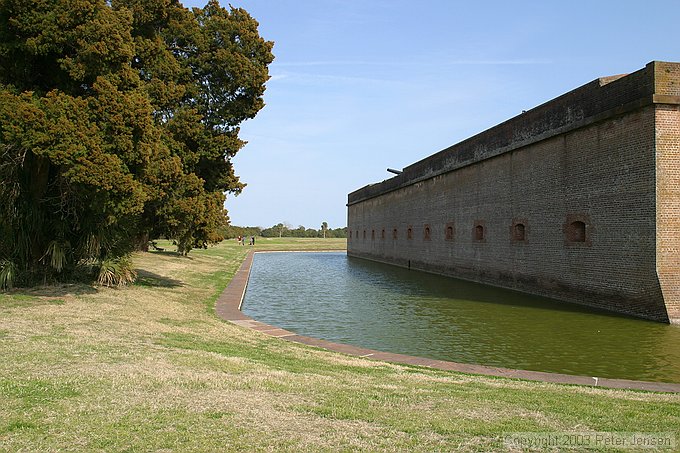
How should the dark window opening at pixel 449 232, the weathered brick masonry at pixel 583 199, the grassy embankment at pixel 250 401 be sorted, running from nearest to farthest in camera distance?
1. the grassy embankment at pixel 250 401
2. the weathered brick masonry at pixel 583 199
3. the dark window opening at pixel 449 232

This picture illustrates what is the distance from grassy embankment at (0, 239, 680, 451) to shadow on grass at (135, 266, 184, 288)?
720 cm

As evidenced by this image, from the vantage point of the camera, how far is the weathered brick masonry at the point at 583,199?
1129cm

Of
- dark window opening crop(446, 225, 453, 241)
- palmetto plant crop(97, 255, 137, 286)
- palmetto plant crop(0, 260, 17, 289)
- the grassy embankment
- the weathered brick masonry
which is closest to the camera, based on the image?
the grassy embankment

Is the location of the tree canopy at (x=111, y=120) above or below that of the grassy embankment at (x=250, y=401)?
above

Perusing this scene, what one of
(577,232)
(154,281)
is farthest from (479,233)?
(154,281)

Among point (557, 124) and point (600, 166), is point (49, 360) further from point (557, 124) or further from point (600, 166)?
point (557, 124)

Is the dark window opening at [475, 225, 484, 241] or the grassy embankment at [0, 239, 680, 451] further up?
the dark window opening at [475, 225, 484, 241]

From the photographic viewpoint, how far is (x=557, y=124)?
49.4 ft

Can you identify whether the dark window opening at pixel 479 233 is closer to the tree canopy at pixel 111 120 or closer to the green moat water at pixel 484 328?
the green moat water at pixel 484 328

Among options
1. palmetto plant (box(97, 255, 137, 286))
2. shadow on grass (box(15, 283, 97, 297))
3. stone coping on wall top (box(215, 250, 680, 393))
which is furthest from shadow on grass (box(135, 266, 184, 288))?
stone coping on wall top (box(215, 250, 680, 393))

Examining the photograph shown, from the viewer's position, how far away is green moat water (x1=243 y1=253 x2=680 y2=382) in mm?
7840

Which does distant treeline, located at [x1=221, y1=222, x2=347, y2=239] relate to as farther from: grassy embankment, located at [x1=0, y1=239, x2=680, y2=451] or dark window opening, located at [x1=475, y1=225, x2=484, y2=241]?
grassy embankment, located at [x1=0, y1=239, x2=680, y2=451]

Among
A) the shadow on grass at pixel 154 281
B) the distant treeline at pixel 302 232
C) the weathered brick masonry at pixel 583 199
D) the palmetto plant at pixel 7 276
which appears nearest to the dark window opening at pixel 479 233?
the weathered brick masonry at pixel 583 199

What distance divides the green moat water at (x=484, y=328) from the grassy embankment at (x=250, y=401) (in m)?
1.87
